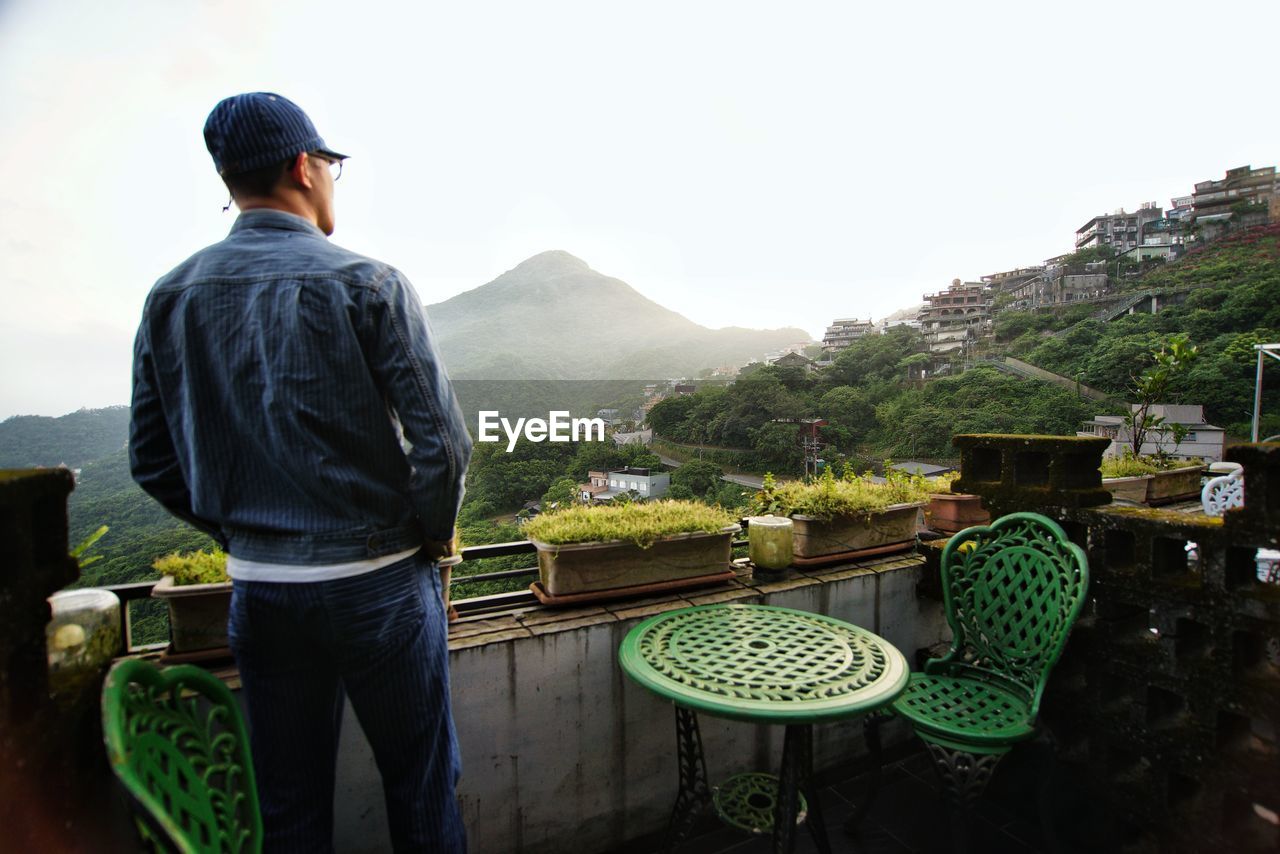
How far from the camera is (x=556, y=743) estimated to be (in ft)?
5.23

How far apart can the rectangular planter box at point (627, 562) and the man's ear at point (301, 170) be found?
1.11m

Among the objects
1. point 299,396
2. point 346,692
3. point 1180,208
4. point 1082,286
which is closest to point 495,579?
point 346,692

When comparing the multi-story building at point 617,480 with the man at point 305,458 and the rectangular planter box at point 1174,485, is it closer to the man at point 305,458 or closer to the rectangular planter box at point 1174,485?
the rectangular planter box at point 1174,485

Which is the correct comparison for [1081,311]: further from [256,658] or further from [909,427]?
[256,658]

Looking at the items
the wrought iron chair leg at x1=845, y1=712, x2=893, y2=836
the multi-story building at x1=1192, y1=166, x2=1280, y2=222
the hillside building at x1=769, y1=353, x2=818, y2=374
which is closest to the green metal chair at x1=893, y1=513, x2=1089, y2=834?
the wrought iron chair leg at x1=845, y1=712, x2=893, y2=836

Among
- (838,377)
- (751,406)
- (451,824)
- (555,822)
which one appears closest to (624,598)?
(555,822)

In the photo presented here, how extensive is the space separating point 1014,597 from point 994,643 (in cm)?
15

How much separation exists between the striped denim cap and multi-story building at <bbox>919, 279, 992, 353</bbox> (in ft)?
230

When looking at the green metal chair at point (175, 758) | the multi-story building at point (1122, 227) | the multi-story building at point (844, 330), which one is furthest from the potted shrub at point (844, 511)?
the multi-story building at point (1122, 227)

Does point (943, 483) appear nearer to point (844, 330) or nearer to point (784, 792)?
point (784, 792)

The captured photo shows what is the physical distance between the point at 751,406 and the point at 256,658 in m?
35.9

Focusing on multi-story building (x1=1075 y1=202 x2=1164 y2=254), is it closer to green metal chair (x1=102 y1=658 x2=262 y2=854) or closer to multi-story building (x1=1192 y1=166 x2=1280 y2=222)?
multi-story building (x1=1192 y1=166 x2=1280 y2=222)

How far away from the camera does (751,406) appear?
3594cm

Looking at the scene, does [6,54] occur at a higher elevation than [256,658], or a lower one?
higher
